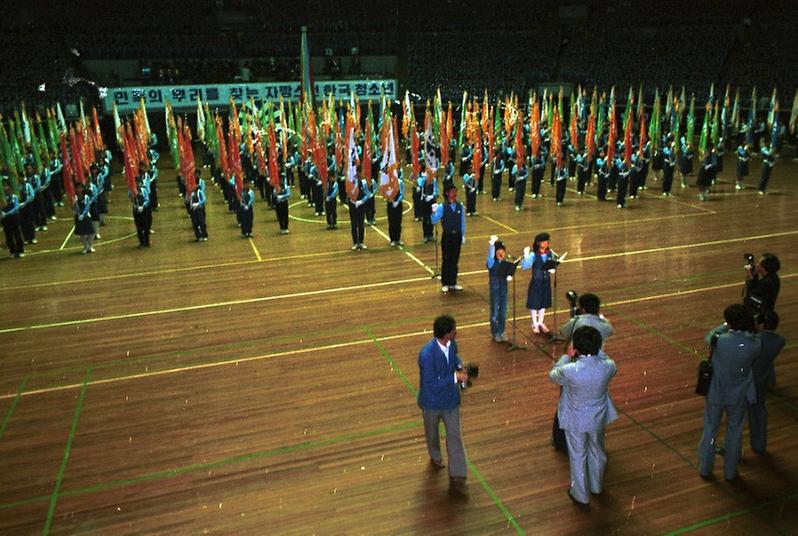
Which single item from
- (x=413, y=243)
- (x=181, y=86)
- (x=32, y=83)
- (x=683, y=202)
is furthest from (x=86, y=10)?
(x=683, y=202)

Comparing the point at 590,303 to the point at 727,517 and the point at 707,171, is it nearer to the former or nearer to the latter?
the point at 727,517

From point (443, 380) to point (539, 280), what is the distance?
4284 millimetres

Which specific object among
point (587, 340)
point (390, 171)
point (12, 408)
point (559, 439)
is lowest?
point (12, 408)

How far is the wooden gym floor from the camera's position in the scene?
6.42 m

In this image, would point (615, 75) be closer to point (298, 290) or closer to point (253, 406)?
point (298, 290)

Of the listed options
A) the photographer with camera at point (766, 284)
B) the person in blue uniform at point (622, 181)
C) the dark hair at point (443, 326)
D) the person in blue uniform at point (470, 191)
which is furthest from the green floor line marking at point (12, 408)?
the person in blue uniform at point (622, 181)

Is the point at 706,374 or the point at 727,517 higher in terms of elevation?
the point at 706,374

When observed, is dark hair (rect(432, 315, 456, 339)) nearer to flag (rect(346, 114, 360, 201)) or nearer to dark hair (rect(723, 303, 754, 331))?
dark hair (rect(723, 303, 754, 331))

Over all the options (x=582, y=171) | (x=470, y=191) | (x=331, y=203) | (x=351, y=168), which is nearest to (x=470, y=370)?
(x=351, y=168)

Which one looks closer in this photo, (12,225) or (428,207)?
(12,225)

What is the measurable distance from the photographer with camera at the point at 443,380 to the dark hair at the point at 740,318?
7.78ft

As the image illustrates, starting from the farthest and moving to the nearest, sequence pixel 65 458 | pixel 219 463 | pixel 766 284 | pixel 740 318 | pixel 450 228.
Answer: pixel 450 228, pixel 766 284, pixel 65 458, pixel 219 463, pixel 740 318

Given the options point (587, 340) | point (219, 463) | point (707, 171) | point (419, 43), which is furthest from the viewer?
point (419, 43)

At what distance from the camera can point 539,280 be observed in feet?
33.2
